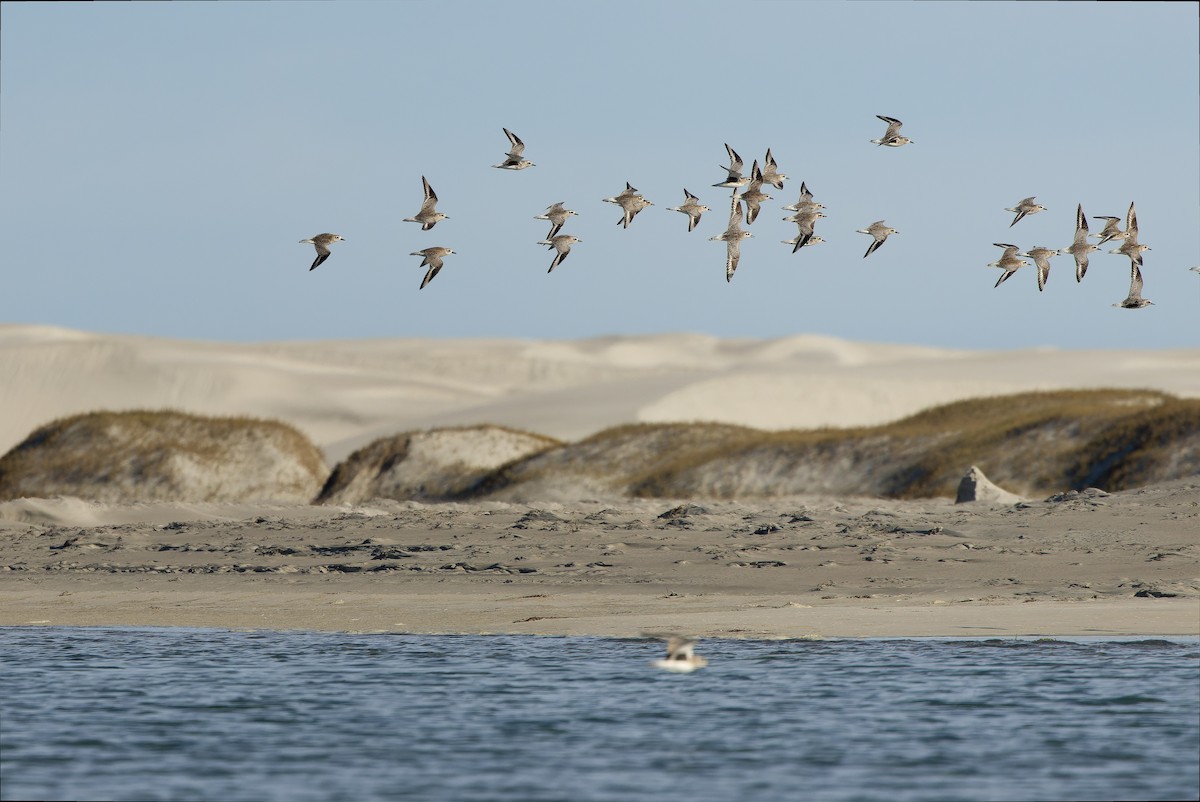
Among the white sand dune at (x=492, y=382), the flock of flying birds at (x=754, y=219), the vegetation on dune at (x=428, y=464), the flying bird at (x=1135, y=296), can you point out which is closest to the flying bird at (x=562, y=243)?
the flock of flying birds at (x=754, y=219)

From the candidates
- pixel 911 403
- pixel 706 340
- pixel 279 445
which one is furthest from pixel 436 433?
pixel 706 340

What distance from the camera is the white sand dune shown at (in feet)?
202

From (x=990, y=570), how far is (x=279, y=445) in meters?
22.0

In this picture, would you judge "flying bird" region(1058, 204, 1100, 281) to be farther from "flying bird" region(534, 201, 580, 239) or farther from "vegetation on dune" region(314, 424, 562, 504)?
"vegetation on dune" region(314, 424, 562, 504)

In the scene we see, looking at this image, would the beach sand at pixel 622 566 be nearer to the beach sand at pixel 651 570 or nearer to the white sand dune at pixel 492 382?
the beach sand at pixel 651 570

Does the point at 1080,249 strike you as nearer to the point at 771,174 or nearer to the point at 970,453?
the point at 771,174

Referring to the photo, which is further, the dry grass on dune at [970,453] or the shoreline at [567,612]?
the dry grass on dune at [970,453]

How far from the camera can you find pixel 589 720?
1281cm

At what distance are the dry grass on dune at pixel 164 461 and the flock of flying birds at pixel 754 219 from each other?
17.0 metres

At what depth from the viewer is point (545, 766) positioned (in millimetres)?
11289

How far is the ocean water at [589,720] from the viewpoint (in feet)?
35.4

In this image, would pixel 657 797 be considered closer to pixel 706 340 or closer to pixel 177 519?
pixel 177 519

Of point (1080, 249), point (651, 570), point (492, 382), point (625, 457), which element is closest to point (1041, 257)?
point (1080, 249)

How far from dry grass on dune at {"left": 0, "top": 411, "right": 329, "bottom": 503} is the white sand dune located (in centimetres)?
1626
